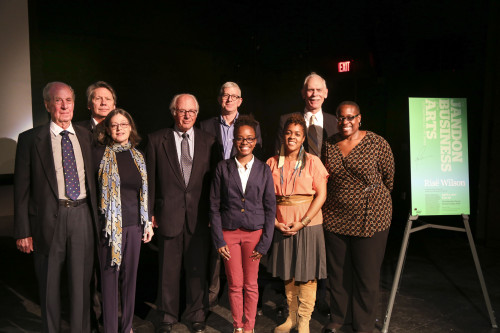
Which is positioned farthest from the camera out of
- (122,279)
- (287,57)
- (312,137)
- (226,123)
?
(287,57)

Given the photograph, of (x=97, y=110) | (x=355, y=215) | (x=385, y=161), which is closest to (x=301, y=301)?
(x=355, y=215)

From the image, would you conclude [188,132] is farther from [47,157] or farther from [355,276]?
[355,276]

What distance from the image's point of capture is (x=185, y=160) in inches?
117

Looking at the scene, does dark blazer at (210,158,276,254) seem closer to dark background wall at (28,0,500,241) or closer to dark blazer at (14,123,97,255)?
dark blazer at (14,123,97,255)

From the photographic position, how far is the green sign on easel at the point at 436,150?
3.12 meters

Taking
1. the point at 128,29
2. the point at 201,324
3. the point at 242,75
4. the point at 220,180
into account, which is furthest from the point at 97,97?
the point at 242,75

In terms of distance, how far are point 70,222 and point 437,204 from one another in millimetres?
2440

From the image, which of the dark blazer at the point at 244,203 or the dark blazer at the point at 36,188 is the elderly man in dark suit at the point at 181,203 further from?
the dark blazer at the point at 36,188

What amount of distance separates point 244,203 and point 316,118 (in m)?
1.00

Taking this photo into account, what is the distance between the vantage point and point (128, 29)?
6207mm

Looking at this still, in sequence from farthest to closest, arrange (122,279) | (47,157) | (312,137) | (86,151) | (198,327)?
(312,137) → (198,327) → (122,279) → (86,151) → (47,157)

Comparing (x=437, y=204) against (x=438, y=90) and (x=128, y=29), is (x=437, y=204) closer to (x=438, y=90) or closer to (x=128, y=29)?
(x=438, y=90)

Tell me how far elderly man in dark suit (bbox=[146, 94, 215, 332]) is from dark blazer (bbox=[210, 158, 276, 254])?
243mm

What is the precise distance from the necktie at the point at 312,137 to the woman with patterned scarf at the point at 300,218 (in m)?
0.40
